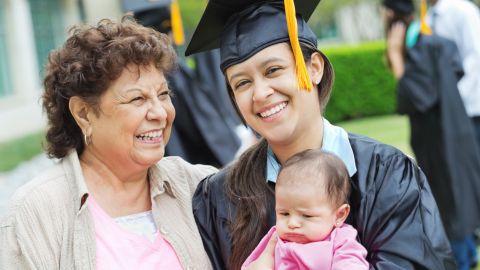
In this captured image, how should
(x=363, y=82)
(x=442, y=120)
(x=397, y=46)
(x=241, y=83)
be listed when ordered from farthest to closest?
(x=363, y=82)
(x=397, y=46)
(x=442, y=120)
(x=241, y=83)

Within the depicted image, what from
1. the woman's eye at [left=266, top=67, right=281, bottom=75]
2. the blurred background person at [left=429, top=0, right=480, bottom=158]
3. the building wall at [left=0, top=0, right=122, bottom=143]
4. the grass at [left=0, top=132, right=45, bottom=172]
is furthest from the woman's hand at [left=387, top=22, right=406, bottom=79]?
the building wall at [left=0, top=0, right=122, bottom=143]

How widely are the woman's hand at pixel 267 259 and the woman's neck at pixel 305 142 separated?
0.96 feet

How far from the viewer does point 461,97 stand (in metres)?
5.78

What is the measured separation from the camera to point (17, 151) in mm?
12070

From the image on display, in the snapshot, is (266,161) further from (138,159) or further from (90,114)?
(90,114)

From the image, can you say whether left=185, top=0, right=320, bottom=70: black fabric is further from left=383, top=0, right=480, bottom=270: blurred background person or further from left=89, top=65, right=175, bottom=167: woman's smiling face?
left=383, top=0, right=480, bottom=270: blurred background person

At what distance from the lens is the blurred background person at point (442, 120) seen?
5672 millimetres

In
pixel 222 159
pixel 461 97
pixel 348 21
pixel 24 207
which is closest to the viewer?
pixel 24 207

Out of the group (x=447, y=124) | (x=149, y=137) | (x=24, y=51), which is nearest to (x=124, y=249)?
(x=149, y=137)

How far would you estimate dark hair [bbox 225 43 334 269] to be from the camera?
2541mm

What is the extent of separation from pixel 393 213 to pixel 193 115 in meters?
3.20

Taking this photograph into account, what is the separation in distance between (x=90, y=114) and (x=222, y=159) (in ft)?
8.65

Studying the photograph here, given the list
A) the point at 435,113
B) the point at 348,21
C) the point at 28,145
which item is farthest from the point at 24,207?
the point at 348,21

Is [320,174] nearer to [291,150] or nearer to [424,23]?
[291,150]
